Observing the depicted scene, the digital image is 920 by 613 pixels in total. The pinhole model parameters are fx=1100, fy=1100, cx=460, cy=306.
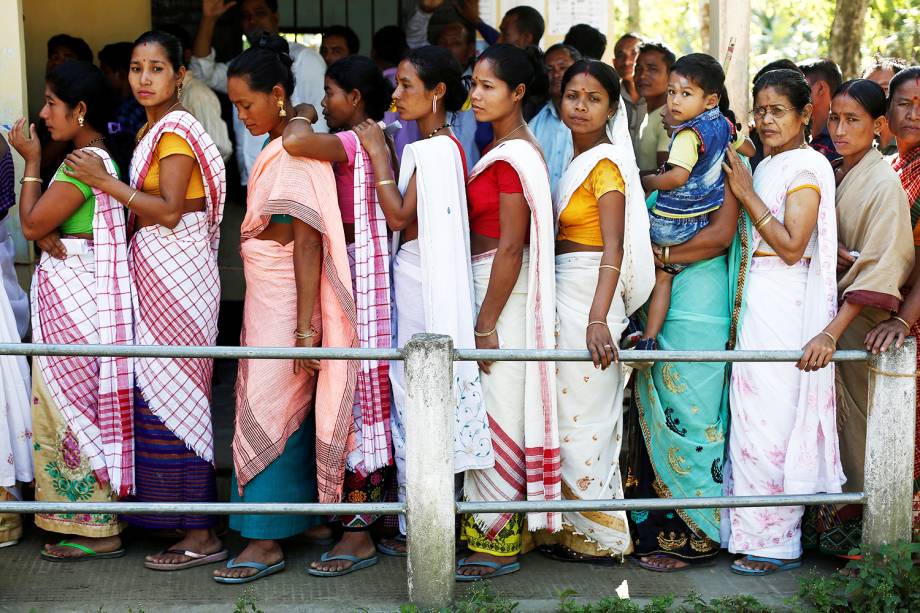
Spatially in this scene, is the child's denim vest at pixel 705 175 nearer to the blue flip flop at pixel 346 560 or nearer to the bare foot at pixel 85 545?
the blue flip flop at pixel 346 560

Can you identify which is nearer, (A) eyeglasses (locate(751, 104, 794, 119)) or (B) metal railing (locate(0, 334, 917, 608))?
(B) metal railing (locate(0, 334, 917, 608))

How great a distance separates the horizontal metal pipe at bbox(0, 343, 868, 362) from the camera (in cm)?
349

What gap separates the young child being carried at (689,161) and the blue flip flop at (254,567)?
1629 millimetres

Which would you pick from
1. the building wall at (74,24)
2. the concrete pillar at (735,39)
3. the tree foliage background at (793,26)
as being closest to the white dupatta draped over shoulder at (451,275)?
the concrete pillar at (735,39)

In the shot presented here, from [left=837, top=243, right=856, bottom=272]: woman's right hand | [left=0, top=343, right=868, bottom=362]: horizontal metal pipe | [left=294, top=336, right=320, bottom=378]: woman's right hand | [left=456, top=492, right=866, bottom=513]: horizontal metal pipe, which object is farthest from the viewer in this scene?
[left=837, top=243, right=856, bottom=272]: woman's right hand

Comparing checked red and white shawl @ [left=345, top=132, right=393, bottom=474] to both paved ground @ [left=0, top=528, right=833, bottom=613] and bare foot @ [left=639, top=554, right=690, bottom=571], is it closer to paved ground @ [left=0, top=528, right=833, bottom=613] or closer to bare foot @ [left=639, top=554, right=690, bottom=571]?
paved ground @ [left=0, top=528, right=833, bottom=613]

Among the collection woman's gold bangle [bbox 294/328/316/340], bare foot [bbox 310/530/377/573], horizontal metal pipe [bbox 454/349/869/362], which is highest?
woman's gold bangle [bbox 294/328/316/340]

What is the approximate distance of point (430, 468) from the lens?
3611 mm

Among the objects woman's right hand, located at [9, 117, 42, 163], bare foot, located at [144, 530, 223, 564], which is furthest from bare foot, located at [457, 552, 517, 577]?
woman's right hand, located at [9, 117, 42, 163]

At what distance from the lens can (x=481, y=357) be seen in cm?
357

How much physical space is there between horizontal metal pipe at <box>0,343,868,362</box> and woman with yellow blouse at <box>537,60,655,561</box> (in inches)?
15.1

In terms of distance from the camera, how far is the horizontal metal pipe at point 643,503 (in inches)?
144

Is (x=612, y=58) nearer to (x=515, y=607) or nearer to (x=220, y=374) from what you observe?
(x=220, y=374)

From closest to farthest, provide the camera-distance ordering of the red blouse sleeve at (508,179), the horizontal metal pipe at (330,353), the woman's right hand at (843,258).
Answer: the horizontal metal pipe at (330,353)
the red blouse sleeve at (508,179)
the woman's right hand at (843,258)
